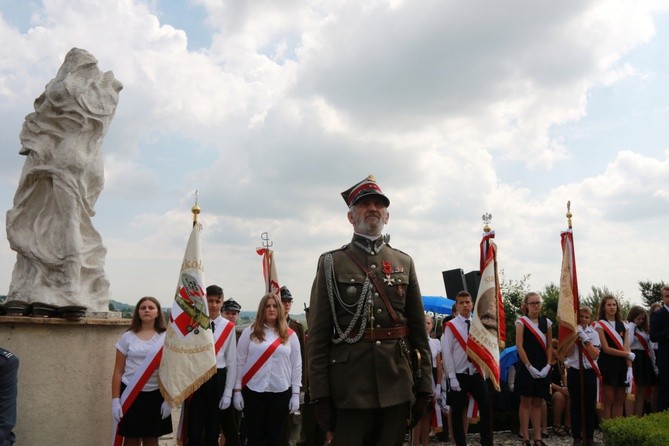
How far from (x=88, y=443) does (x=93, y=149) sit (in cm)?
339

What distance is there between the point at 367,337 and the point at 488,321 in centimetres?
427

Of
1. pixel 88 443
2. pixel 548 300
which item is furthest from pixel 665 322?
pixel 548 300

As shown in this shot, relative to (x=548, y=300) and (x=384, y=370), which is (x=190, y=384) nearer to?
(x=384, y=370)

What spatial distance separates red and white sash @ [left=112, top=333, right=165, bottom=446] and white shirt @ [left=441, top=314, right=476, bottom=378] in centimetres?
360

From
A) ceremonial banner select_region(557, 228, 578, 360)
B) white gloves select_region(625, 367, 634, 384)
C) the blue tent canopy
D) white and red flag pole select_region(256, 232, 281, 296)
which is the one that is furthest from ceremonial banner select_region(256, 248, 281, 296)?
the blue tent canopy

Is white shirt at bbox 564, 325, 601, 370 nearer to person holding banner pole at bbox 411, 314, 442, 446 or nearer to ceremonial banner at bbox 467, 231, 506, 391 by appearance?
ceremonial banner at bbox 467, 231, 506, 391

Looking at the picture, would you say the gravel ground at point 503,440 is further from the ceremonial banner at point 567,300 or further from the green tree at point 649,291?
the green tree at point 649,291

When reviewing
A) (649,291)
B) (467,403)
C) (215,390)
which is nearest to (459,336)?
(467,403)

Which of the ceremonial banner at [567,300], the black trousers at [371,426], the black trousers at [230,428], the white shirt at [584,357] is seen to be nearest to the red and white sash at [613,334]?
the white shirt at [584,357]

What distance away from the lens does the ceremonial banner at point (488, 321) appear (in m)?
7.39

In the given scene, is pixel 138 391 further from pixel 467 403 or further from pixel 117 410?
pixel 467 403

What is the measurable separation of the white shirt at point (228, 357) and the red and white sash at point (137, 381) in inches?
30.3

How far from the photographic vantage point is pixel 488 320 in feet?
25.2

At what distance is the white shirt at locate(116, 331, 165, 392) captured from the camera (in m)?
5.92
